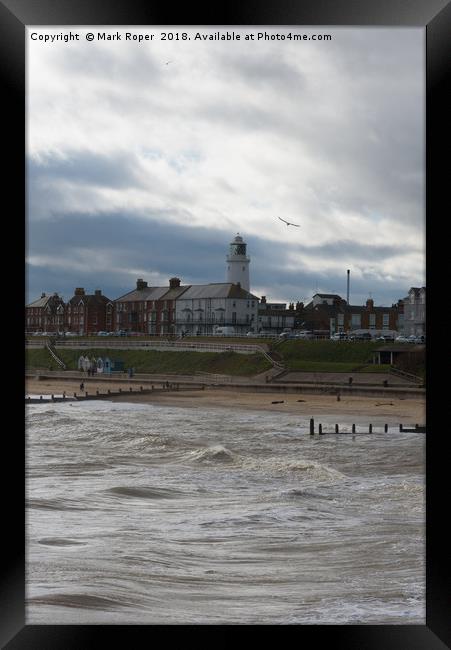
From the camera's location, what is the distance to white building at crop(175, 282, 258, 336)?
35.6m

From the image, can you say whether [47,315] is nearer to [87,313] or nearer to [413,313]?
[87,313]

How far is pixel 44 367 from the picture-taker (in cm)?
3981

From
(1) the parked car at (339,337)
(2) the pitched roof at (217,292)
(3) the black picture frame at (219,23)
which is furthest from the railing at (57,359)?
(3) the black picture frame at (219,23)

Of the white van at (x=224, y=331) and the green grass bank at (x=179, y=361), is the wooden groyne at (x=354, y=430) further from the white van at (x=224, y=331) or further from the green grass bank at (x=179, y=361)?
the white van at (x=224, y=331)

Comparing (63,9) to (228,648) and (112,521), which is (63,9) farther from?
(112,521)

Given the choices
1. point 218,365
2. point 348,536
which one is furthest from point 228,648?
point 218,365

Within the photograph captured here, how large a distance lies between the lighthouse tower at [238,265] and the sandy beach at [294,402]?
4.60 metres

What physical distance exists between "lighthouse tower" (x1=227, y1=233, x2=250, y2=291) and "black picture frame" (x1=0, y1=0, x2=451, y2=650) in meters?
24.6

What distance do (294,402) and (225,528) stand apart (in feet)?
66.1

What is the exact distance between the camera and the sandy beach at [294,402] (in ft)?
81.5

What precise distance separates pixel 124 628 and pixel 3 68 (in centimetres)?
251

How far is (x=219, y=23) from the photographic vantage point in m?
3.44

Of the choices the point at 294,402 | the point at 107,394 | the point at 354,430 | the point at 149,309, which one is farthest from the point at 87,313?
the point at 354,430

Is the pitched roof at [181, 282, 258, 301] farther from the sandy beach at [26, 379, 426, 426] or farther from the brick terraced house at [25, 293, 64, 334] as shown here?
the brick terraced house at [25, 293, 64, 334]
